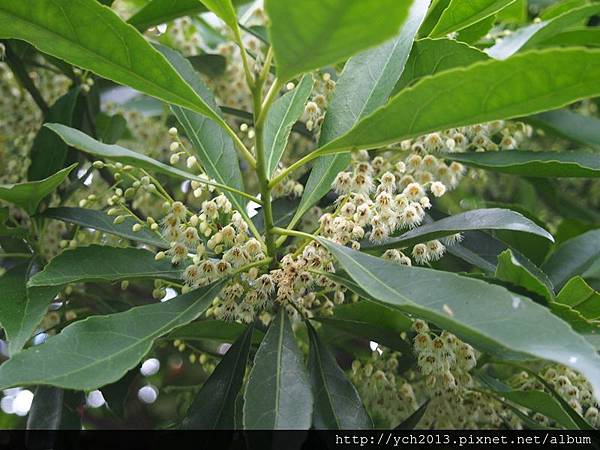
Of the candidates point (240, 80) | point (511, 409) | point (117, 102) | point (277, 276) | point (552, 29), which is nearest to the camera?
point (277, 276)

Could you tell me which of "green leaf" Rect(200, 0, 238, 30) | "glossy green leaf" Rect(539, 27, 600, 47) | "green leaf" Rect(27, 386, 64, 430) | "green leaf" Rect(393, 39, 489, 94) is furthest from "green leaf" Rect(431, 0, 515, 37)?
"green leaf" Rect(27, 386, 64, 430)

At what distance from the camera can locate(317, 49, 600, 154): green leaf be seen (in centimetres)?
118

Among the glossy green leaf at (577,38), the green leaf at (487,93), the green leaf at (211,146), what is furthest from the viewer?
the glossy green leaf at (577,38)

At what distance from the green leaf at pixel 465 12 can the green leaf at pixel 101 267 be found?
874 mm

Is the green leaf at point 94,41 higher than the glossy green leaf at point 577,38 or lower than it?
higher

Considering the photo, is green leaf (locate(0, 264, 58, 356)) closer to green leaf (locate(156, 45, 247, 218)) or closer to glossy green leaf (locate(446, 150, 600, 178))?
green leaf (locate(156, 45, 247, 218))

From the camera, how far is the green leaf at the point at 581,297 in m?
1.51

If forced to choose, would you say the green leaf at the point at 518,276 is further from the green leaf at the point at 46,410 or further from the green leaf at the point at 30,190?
the green leaf at the point at 46,410

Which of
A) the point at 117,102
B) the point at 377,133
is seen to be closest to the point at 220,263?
the point at 377,133

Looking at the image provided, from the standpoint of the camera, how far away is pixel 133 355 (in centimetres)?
131

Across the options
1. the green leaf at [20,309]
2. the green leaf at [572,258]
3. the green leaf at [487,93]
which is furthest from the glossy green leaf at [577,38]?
the green leaf at [20,309]

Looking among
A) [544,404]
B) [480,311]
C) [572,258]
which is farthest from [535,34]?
[480,311]

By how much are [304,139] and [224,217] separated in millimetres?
971

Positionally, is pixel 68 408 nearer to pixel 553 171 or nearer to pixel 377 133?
pixel 377 133
